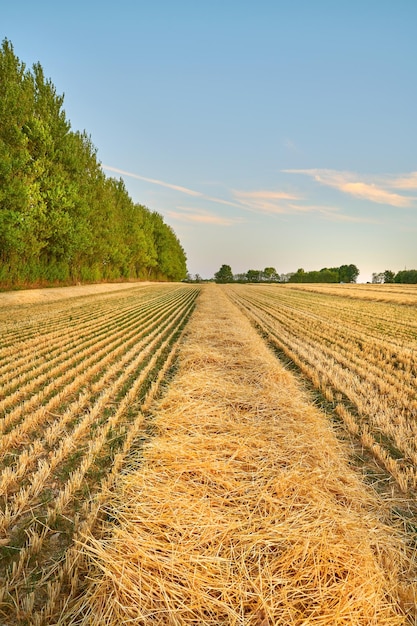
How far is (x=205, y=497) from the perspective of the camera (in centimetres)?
286

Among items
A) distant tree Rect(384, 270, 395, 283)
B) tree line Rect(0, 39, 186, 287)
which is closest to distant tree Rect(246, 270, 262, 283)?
distant tree Rect(384, 270, 395, 283)

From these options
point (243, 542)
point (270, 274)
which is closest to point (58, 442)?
point (243, 542)

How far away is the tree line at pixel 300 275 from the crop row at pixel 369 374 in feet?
374

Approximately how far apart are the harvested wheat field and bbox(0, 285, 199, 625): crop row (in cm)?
24

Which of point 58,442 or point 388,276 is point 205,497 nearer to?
point 58,442

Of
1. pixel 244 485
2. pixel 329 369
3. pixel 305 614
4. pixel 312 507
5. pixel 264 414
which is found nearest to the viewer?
pixel 305 614

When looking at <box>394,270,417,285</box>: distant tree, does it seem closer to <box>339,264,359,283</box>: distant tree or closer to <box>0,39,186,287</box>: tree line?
<box>339,264,359,283</box>: distant tree

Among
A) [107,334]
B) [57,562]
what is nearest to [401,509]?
[57,562]

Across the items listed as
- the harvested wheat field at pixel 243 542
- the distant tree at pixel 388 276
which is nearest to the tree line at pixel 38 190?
the harvested wheat field at pixel 243 542

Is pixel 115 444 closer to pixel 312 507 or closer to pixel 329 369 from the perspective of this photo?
pixel 312 507

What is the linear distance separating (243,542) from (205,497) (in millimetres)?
565

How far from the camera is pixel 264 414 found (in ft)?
15.5

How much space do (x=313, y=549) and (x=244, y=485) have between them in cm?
87

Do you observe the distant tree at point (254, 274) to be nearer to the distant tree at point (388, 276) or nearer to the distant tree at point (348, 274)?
the distant tree at point (348, 274)
